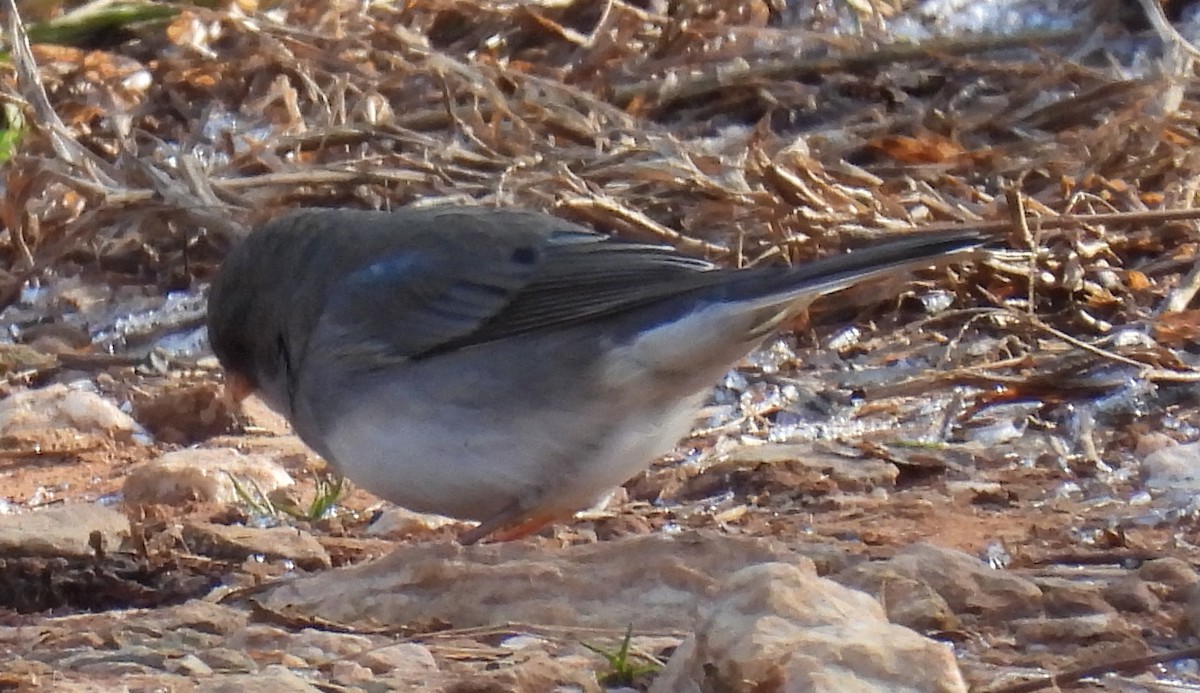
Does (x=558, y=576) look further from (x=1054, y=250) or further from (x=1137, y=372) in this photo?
(x=1054, y=250)

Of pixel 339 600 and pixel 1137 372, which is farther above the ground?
pixel 339 600

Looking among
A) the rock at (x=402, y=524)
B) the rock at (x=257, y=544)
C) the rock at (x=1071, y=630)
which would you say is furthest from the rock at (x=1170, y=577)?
the rock at (x=402, y=524)

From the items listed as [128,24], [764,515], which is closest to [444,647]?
[764,515]

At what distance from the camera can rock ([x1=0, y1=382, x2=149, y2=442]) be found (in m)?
5.38

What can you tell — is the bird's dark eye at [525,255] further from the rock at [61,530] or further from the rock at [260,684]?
the rock at [260,684]

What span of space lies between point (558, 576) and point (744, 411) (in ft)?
6.13

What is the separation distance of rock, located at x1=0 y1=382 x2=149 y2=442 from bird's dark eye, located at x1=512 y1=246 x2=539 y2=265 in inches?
67.1

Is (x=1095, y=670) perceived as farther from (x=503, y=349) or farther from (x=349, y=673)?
(x=503, y=349)

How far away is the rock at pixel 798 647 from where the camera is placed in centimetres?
226

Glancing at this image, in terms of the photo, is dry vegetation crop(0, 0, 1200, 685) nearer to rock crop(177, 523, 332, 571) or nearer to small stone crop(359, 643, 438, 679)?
rock crop(177, 523, 332, 571)

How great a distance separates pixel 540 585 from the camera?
311 cm

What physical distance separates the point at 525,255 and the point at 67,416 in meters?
1.93

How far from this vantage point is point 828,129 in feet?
22.1

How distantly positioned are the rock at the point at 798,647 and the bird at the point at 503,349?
111 centimetres
